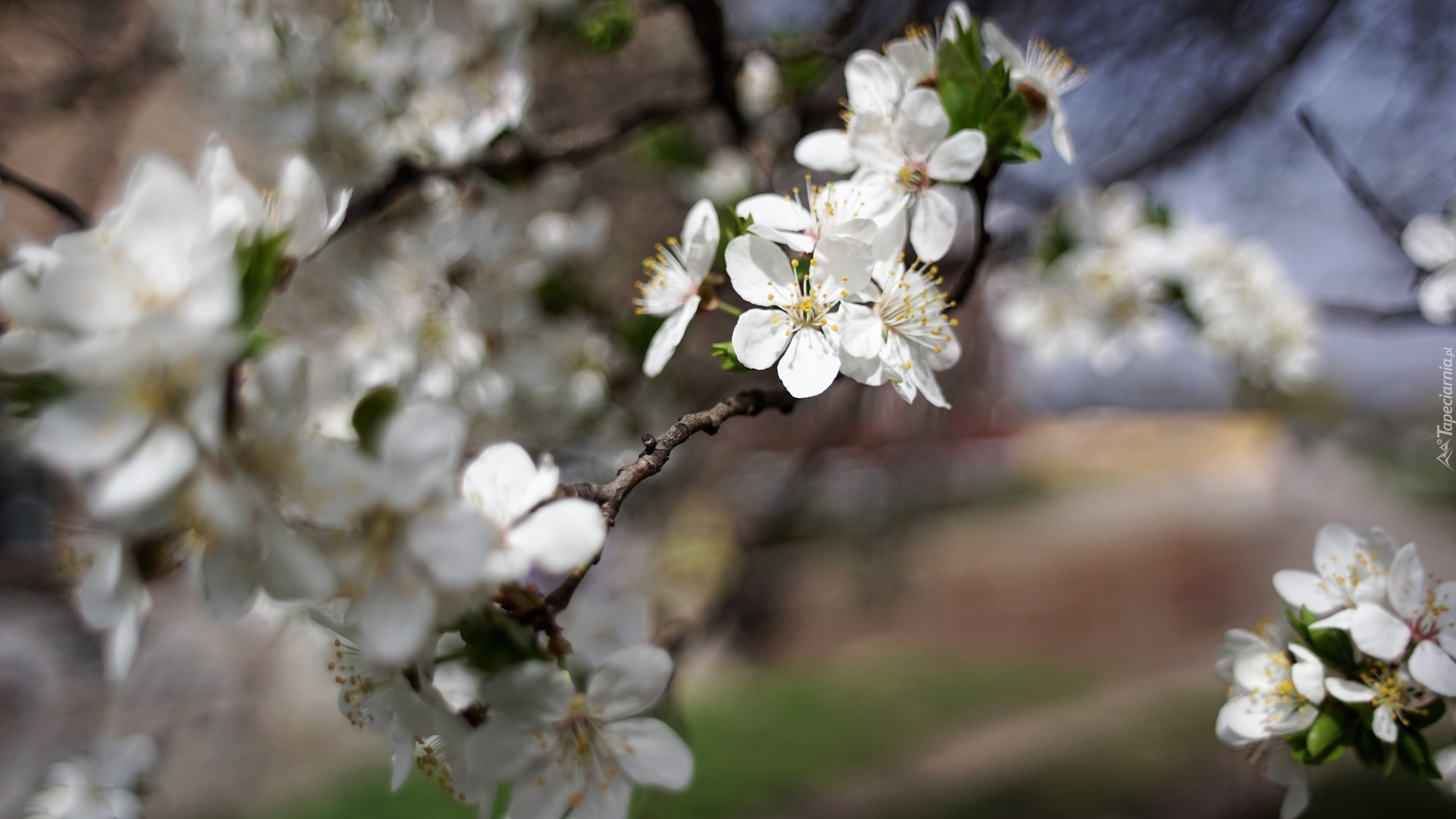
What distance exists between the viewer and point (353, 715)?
0.81 metres

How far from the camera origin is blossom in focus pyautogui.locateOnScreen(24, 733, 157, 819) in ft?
4.54

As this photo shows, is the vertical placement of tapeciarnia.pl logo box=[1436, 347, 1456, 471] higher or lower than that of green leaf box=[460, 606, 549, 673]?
higher

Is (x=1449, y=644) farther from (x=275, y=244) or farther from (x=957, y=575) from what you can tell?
(x=957, y=575)

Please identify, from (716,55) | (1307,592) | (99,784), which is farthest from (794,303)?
(99,784)

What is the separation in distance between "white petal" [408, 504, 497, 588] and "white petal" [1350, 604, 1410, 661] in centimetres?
90

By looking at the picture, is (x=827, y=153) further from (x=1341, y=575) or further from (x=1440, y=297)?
(x=1440, y=297)

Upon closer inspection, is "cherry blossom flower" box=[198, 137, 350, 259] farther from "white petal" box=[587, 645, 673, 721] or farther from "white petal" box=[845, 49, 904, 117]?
"white petal" box=[845, 49, 904, 117]

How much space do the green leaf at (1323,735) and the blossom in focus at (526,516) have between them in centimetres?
81

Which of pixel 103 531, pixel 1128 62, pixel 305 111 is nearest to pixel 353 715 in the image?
pixel 103 531

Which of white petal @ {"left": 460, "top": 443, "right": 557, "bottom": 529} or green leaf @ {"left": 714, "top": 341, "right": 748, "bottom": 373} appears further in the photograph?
green leaf @ {"left": 714, "top": 341, "right": 748, "bottom": 373}

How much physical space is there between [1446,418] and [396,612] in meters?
1.65

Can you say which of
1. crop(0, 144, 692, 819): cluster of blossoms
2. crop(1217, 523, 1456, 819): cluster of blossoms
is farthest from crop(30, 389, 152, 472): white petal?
crop(1217, 523, 1456, 819): cluster of blossoms

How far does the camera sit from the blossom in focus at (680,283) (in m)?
0.90

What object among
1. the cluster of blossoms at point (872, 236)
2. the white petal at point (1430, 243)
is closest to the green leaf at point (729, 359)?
the cluster of blossoms at point (872, 236)
